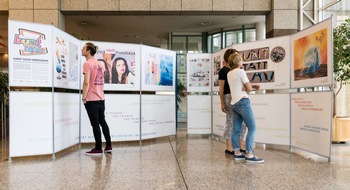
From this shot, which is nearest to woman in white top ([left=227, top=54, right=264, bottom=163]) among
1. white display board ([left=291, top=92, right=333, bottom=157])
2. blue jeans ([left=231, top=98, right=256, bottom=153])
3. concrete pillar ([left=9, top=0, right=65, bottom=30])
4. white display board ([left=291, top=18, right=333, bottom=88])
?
blue jeans ([left=231, top=98, right=256, bottom=153])

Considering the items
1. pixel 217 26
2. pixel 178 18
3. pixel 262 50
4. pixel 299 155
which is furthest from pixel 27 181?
pixel 217 26

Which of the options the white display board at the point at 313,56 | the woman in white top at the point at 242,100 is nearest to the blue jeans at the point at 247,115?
the woman in white top at the point at 242,100

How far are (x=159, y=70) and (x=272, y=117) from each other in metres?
2.62

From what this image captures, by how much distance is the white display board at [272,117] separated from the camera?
237 inches

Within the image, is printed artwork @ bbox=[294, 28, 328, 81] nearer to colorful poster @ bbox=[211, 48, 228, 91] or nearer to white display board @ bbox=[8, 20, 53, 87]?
colorful poster @ bbox=[211, 48, 228, 91]

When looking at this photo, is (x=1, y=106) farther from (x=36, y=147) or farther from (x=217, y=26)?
(x=217, y=26)

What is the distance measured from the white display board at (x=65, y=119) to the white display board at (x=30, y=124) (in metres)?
0.15

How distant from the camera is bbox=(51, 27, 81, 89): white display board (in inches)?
214

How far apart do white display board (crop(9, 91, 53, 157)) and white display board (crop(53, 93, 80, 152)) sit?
0.49 ft

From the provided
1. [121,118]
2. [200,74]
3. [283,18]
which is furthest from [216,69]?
[283,18]

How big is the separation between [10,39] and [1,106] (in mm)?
4761

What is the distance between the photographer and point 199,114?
8.27 meters

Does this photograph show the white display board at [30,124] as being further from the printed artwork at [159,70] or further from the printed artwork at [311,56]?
the printed artwork at [311,56]

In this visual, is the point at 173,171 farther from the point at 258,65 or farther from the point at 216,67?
the point at 216,67
